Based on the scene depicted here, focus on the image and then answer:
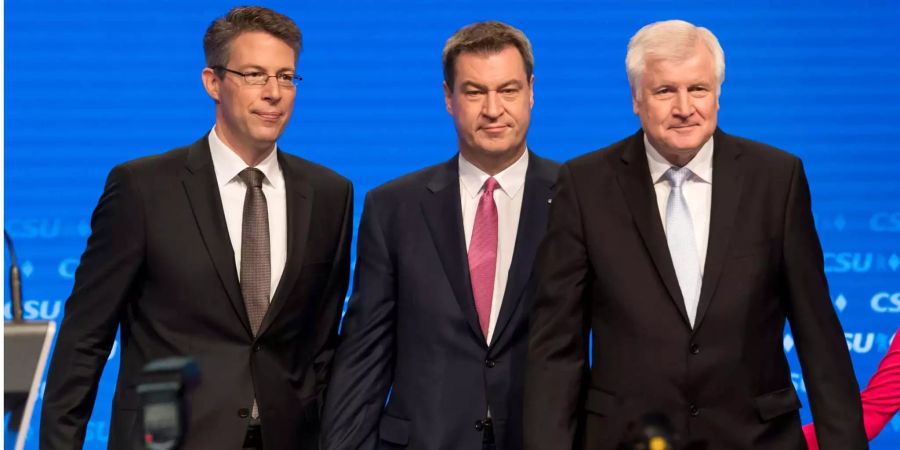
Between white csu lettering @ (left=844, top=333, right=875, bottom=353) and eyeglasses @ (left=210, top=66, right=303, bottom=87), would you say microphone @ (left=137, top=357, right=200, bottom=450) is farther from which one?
white csu lettering @ (left=844, top=333, right=875, bottom=353)

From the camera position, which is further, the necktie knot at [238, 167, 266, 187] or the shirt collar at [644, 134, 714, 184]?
the necktie knot at [238, 167, 266, 187]

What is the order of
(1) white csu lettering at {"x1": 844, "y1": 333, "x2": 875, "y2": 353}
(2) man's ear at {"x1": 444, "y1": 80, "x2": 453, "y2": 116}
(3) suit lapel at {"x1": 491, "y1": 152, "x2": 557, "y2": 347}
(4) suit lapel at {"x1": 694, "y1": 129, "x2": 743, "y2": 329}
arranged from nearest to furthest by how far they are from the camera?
(4) suit lapel at {"x1": 694, "y1": 129, "x2": 743, "y2": 329}
(3) suit lapel at {"x1": 491, "y1": 152, "x2": 557, "y2": 347}
(2) man's ear at {"x1": 444, "y1": 80, "x2": 453, "y2": 116}
(1) white csu lettering at {"x1": 844, "y1": 333, "x2": 875, "y2": 353}

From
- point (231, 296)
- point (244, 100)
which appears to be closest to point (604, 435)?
point (231, 296)

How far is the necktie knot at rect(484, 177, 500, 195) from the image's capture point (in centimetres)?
326

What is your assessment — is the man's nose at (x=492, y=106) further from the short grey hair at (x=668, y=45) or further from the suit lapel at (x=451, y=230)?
the short grey hair at (x=668, y=45)

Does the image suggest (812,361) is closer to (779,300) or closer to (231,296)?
(779,300)

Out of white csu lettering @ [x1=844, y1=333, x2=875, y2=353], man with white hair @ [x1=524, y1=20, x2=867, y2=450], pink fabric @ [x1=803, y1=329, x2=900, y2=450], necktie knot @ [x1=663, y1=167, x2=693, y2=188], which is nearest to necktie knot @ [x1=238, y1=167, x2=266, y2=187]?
man with white hair @ [x1=524, y1=20, x2=867, y2=450]

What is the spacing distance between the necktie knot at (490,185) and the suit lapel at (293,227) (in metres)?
0.43

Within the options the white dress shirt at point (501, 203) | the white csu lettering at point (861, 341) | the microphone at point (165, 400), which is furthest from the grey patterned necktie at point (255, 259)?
the white csu lettering at point (861, 341)

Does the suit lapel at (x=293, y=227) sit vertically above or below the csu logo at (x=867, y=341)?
above

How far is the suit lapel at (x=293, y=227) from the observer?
125 inches

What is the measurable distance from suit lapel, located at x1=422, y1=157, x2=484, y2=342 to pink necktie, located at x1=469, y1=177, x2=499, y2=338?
27 mm


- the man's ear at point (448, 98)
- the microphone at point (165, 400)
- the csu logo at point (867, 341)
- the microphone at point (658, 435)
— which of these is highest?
the man's ear at point (448, 98)

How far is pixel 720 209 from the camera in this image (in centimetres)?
277
